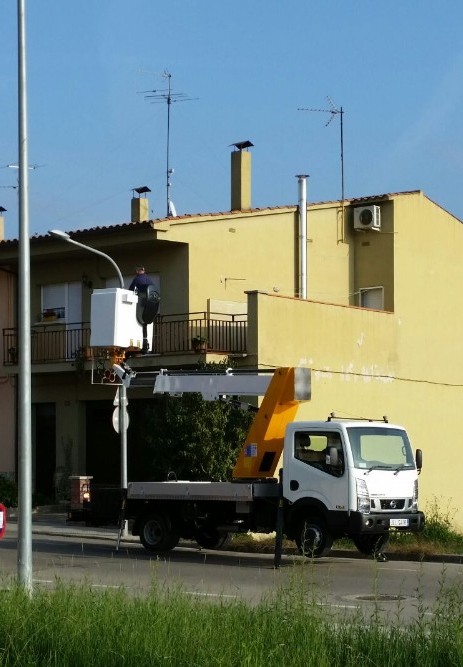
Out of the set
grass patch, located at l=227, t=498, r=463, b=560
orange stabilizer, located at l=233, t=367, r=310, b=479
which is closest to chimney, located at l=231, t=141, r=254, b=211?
grass patch, located at l=227, t=498, r=463, b=560

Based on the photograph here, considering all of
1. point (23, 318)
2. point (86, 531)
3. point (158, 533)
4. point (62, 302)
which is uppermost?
point (62, 302)

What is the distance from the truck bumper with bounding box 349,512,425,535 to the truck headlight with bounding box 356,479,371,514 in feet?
0.35

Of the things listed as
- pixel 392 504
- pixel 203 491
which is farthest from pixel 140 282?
pixel 392 504

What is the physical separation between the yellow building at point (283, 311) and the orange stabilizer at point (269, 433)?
27.8 feet

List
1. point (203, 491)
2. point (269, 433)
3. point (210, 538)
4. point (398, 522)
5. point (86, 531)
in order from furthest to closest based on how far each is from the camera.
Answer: point (86, 531) → point (210, 538) → point (269, 433) → point (203, 491) → point (398, 522)

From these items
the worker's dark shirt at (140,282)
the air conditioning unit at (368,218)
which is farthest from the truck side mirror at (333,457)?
the air conditioning unit at (368,218)

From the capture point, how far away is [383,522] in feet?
65.6

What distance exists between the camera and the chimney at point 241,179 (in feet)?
119

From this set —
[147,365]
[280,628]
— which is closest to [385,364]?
[147,365]

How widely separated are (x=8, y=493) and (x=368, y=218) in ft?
40.4

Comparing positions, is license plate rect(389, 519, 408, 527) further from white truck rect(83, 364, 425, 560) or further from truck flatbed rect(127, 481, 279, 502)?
truck flatbed rect(127, 481, 279, 502)

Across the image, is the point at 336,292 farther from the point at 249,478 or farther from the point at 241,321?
the point at 249,478

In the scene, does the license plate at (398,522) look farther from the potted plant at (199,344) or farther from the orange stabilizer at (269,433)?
the potted plant at (199,344)

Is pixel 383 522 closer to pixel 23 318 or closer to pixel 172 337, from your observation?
pixel 23 318
